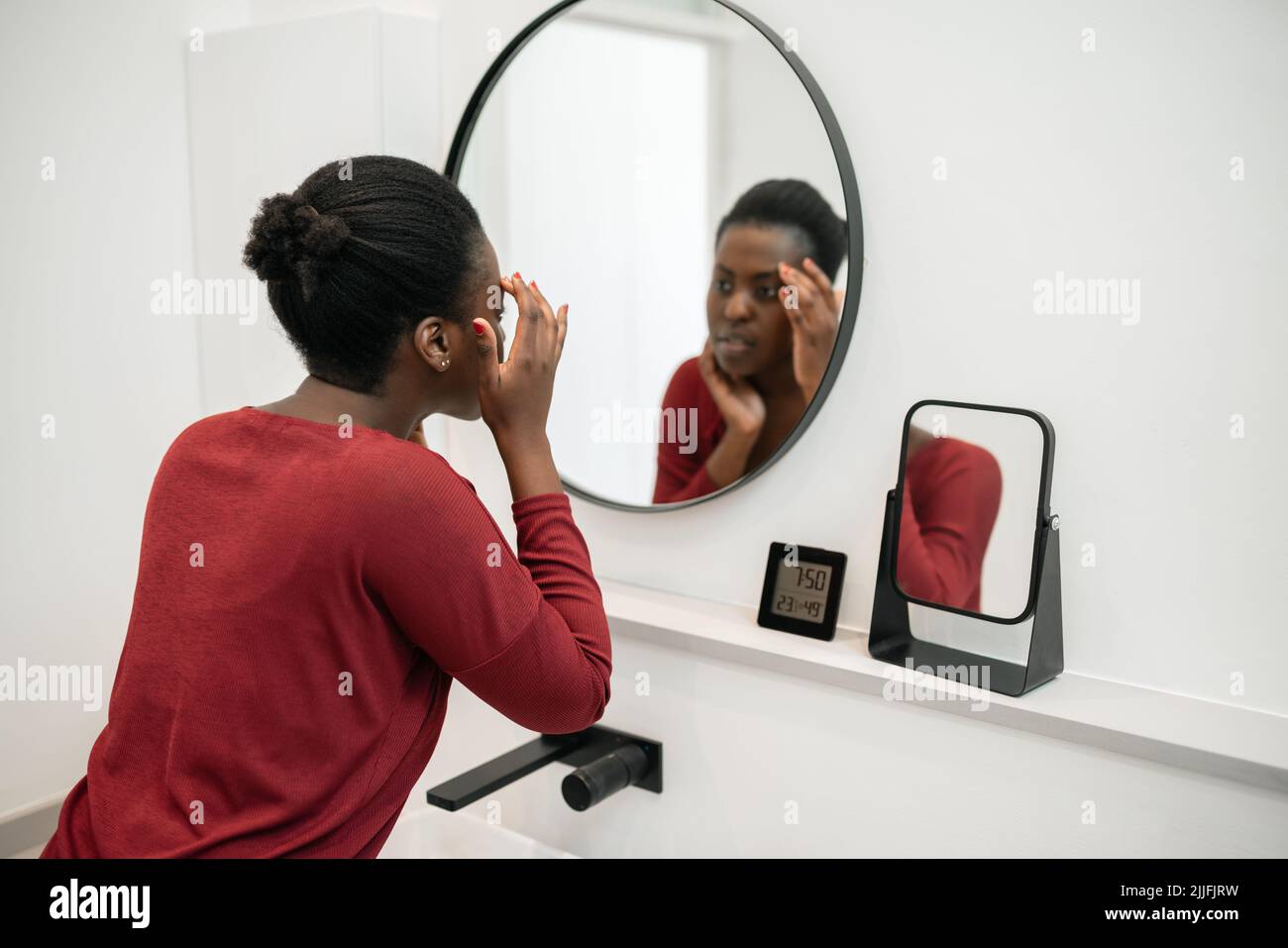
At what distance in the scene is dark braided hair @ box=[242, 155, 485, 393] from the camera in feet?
2.42

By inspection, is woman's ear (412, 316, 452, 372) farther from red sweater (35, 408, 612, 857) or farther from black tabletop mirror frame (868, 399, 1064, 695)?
black tabletop mirror frame (868, 399, 1064, 695)

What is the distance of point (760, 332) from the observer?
107 centimetres

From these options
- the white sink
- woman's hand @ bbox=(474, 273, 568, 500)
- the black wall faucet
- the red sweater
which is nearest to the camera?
the red sweater

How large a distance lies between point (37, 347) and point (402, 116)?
487mm

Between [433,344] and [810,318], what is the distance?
40 cm

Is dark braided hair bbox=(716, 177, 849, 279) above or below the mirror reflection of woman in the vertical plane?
above

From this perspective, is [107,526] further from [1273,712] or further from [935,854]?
[1273,712]

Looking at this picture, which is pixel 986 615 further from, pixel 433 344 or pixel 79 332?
pixel 79 332

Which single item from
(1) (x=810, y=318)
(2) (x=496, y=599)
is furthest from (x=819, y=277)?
(2) (x=496, y=599)

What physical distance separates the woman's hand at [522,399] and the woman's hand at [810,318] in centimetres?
30

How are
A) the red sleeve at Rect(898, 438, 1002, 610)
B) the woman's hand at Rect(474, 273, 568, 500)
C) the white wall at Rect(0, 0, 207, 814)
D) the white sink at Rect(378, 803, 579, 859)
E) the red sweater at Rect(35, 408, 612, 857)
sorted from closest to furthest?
the red sweater at Rect(35, 408, 612, 857)
the woman's hand at Rect(474, 273, 568, 500)
the red sleeve at Rect(898, 438, 1002, 610)
the white wall at Rect(0, 0, 207, 814)
the white sink at Rect(378, 803, 579, 859)

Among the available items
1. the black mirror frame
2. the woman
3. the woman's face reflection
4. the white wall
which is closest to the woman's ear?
the woman

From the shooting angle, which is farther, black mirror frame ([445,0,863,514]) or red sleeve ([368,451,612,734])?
black mirror frame ([445,0,863,514])
